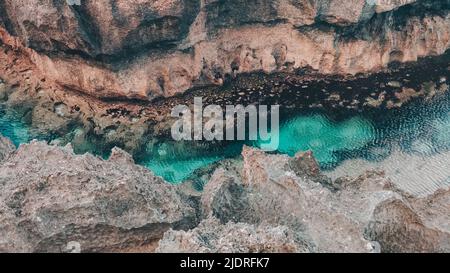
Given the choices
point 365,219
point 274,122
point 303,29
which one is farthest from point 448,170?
point 365,219

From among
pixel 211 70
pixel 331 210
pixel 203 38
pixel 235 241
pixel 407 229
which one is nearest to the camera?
pixel 235 241

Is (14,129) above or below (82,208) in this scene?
below

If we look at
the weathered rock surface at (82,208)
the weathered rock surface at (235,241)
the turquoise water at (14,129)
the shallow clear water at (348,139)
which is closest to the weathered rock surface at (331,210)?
the weathered rock surface at (235,241)

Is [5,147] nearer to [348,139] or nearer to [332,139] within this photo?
[332,139]

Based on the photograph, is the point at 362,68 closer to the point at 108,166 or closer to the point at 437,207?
the point at 437,207

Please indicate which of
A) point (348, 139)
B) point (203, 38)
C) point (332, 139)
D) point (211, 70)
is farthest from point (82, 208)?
point (211, 70)

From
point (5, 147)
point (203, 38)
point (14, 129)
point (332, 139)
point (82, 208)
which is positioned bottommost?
point (332, 139)
